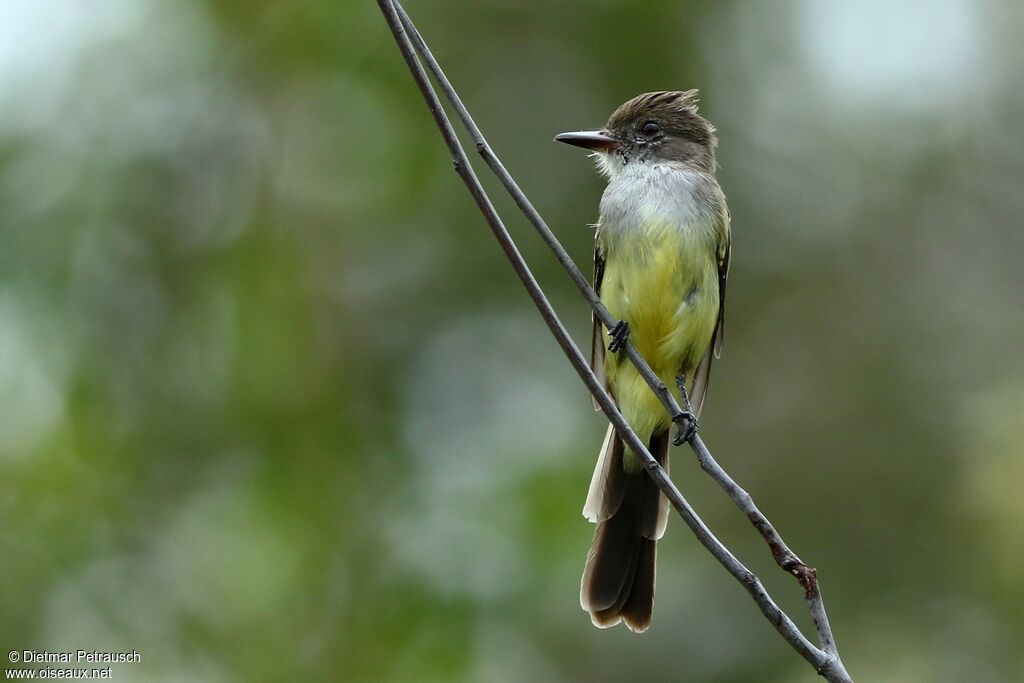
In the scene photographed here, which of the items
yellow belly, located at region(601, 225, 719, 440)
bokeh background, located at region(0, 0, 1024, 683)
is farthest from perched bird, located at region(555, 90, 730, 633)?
bokeh background, located at region(0, 0, 1024, 683)

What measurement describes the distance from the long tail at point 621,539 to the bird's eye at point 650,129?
1.27m

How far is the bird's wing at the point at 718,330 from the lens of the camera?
533 centimetres

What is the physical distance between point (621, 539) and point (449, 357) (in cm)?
299

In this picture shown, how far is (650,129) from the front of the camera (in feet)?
18.7

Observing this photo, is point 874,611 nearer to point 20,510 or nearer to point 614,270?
point 614,270

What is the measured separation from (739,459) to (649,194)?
371 cm

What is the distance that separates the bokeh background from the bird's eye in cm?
187

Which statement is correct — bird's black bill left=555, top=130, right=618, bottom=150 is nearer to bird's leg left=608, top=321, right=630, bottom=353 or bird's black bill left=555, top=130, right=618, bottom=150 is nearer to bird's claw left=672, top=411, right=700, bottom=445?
bird's leg left=608, top=321, right=630, bottom=353

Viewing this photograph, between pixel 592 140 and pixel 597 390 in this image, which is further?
pixel 592 140

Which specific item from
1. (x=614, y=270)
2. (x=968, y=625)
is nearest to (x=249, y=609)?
(x=614, y=270)

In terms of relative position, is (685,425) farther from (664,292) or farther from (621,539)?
(621,539)

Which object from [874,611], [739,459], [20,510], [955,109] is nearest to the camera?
[20,510]

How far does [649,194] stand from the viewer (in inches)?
207

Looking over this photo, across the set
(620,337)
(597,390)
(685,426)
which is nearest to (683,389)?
(620,337)
